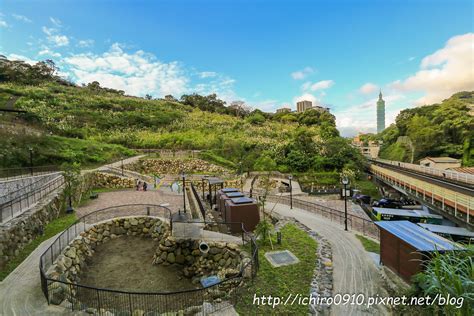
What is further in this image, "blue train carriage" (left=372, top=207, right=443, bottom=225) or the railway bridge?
"blue train carriage" (left=372, top=207, right=443, bottom=225)

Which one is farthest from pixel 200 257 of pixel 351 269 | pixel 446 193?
pixel 446 193

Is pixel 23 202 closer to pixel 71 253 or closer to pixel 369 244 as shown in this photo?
pixel 71 253

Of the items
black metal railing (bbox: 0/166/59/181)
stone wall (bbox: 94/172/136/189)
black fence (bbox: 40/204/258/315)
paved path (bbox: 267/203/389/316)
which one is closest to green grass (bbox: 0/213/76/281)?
black fence (bbox: 40/204/258/315)

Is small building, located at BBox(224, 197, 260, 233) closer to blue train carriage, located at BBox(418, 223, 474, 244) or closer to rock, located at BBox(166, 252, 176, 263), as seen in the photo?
rock, located at BBox(166, 252, 176, 263)

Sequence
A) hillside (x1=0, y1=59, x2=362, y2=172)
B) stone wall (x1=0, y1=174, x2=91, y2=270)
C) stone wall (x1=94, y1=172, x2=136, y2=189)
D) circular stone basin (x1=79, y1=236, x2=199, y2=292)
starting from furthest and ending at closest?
hillside (x1=0, y1=59, x2=362, y2=172)
stone wall (x1=94, y1=172, x2=136, y2=189)
circular stone basin (x1=79, y1=236, x2=199, y2=292)
stone wall (x1=0, y1=174, x2=91, y2=270)

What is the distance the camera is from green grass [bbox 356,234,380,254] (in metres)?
10.6

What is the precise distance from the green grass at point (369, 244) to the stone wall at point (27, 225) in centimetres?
1542

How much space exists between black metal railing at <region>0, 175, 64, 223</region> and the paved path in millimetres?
14565

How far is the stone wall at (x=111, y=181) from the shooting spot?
24.9 m

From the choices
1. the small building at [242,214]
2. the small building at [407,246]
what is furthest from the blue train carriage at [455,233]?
the small building at [242,214]

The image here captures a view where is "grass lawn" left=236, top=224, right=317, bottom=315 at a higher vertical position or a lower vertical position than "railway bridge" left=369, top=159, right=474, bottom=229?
lower

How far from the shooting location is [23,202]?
1328 centimetres

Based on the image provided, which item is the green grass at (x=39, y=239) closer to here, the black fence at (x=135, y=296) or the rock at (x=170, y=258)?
the black fence at (x=135, y=296)

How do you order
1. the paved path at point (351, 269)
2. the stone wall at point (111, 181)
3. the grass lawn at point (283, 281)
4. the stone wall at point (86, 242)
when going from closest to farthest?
the grass lawn at point (283, 281), the paved path at point (351, 269), the stone wall at point (86, 242), the stone wall at point (111, 181)
